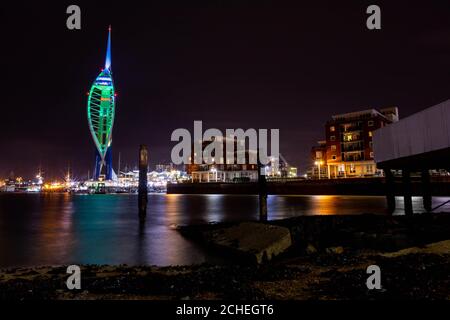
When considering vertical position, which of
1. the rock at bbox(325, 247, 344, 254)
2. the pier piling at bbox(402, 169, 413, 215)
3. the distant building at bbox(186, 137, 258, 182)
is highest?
the distant building at bbox(186, 137, 258, 182)

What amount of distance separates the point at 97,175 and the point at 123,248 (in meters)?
180

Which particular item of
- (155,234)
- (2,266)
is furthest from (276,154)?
(2,266)

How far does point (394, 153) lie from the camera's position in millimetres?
24047

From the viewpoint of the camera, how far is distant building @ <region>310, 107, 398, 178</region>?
300 feet

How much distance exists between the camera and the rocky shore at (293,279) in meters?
8.63

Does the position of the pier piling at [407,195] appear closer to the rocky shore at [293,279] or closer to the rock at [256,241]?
the rocky shore at [293,279]

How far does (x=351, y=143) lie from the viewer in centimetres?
9488

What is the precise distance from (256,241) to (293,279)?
655 cm

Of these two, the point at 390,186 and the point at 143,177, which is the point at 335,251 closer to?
the point at 390,186

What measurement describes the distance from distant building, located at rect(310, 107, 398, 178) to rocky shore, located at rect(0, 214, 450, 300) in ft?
262

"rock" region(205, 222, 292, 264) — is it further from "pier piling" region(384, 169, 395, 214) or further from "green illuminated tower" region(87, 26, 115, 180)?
"green illuminated tower" region(87, 26, 115, 180)

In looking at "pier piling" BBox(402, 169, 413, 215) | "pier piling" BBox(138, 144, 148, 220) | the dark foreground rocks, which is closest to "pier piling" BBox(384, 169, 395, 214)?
"pier piling" BBox(402, 169, 413, 215)
